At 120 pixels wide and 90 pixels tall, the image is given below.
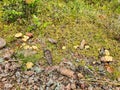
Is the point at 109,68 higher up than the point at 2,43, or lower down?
lower down

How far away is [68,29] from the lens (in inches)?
198

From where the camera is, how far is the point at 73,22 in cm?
518

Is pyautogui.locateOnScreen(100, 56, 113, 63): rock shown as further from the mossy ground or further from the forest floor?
the mossy ground

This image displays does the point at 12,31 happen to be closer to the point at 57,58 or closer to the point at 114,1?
the point at 57,58

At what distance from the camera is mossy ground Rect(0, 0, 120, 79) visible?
4695 mm

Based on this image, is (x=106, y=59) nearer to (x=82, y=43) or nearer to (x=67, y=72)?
(x=82, y=43)

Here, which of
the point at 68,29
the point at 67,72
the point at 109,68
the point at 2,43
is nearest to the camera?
the point at 67,72

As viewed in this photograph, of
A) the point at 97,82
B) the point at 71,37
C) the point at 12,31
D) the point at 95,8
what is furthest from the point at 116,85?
the point at 95,8

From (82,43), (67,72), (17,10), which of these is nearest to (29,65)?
(67,72)

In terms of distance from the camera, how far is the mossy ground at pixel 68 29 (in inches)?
185

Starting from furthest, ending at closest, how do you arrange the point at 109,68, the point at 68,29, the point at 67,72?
the point at 68,29, the point at 109,68, the point at 67,72

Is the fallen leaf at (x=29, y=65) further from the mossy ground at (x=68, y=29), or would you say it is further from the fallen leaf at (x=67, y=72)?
the fallen leaf at (x=67, y=72)

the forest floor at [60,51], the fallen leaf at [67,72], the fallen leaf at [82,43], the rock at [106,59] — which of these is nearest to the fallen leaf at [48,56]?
the forest floor at [60,51]

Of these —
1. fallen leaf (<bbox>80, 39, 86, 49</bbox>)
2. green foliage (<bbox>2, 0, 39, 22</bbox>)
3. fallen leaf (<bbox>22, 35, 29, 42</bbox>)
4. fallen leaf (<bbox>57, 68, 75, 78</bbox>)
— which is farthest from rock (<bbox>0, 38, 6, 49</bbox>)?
fallen leaf (<bbox>80, 39, 86, 49</bbox>)
